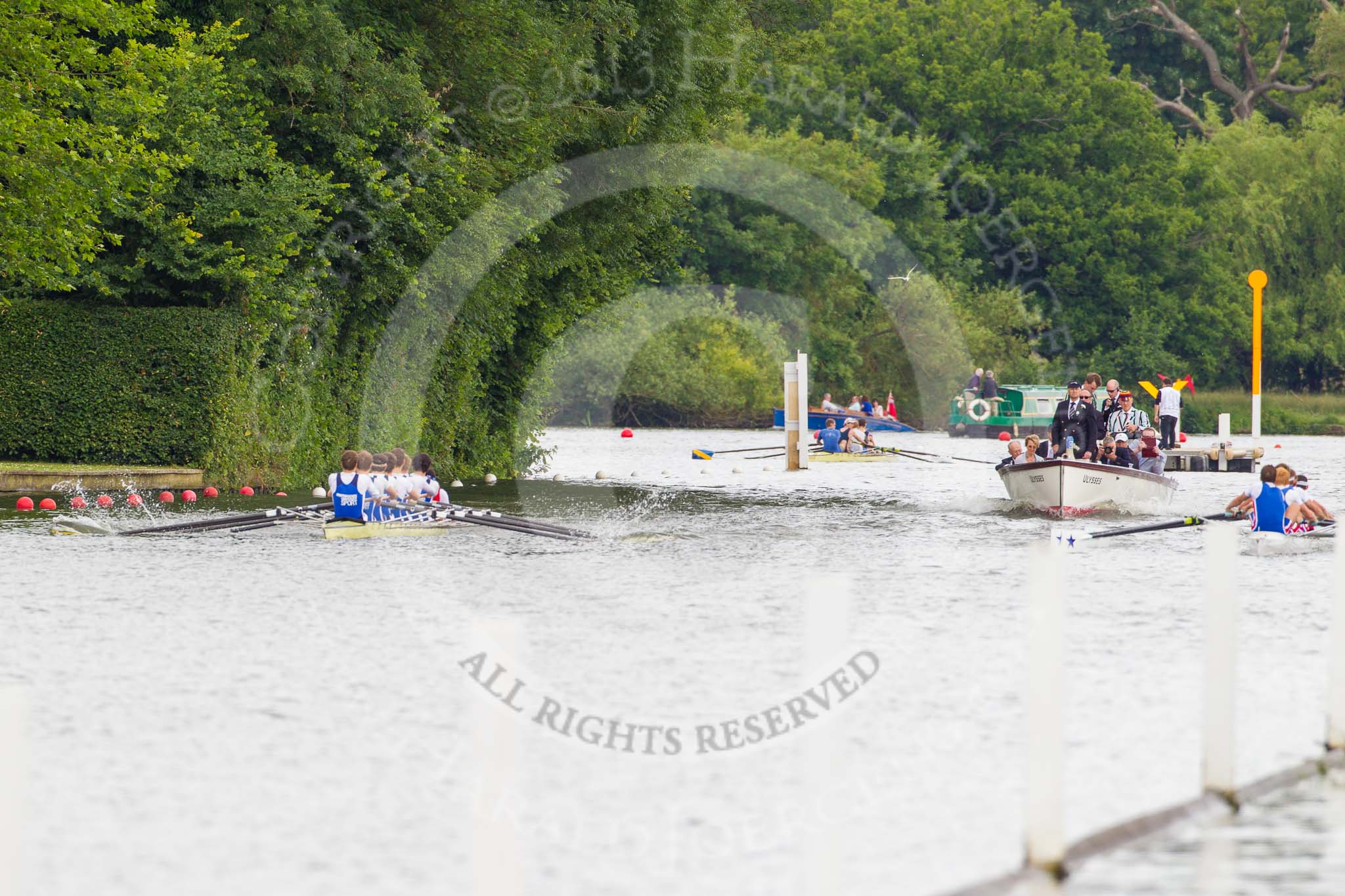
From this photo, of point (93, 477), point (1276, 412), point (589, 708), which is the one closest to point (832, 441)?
point (93, 477)

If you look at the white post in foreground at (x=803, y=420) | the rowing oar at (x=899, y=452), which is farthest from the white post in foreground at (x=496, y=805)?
the rowing oar at (x=899, y=452)

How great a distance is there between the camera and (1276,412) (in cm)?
7519

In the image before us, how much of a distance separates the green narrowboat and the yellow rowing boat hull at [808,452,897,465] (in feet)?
75.7

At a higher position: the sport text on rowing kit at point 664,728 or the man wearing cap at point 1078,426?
the man wearing cap at point 1078,426

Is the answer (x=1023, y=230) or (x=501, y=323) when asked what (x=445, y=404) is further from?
(x=1023, y=230)

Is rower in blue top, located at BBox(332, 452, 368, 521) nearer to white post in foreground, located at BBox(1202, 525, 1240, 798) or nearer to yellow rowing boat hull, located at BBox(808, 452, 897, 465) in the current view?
white post in foreground, located at BBox(1202, 525, 1240, 798)

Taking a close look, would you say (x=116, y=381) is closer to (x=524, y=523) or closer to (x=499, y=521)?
(x=499, y=521)

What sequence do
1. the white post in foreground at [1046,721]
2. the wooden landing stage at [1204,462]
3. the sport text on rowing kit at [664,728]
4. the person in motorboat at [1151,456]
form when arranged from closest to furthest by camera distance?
the white post in foreground at [1046,721]
the sport text on rowing kit at [664,728]
the person in motorboat at [1151,456]
the wooden landing stage at [1204,462]

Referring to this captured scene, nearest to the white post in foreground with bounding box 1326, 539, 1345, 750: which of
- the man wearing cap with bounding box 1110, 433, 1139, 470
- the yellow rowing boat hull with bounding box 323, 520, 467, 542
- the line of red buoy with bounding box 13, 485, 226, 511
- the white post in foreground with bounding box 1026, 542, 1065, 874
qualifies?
the white post in foreground with bounding box 1026, 542, 1065, 874

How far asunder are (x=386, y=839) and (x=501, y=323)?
27122mm

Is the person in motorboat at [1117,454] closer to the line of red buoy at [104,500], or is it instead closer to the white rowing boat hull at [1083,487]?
Answer: the white rowing boat hull at [1083,487]

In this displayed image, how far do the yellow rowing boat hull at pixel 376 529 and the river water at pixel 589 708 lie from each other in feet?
1.18

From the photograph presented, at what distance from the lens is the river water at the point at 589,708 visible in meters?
7.09

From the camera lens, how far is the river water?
279 inches
